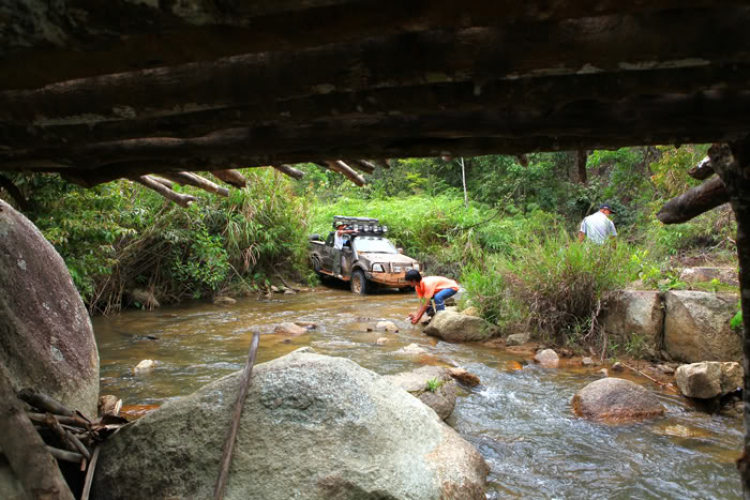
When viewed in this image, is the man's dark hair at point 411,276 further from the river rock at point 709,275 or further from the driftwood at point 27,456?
the driftwood at point 27,456

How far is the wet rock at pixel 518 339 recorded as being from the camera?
279 inches

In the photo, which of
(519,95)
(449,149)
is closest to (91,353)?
(449,149)

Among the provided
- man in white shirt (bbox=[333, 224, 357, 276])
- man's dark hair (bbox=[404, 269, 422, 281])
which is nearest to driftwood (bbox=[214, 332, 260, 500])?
man's dark hair (bbox=[404, 269, 422, 281])

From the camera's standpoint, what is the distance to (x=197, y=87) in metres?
1.64

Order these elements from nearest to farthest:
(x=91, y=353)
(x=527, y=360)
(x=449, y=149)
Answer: (x=449, y=149) → (x=91, y=353) → (x=527, y=360)

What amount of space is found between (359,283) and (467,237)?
3.44m

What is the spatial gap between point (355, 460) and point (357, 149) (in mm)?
1709

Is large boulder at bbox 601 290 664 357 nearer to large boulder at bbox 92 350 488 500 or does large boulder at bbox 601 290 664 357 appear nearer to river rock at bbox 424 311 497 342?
river rock at bbox 424 311 497 342

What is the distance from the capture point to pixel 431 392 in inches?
177

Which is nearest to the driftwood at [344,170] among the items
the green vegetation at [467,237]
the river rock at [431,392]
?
the green vegetation at [467,237]

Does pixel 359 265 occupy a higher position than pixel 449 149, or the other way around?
pixel 449 149

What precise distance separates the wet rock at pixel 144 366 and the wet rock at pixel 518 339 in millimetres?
4665

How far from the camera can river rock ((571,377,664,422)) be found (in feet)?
15.1

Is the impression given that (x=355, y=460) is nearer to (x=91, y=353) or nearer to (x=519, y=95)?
(x=519, y=95)
